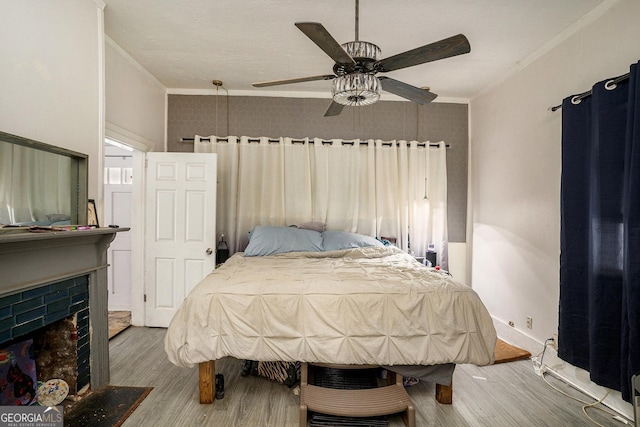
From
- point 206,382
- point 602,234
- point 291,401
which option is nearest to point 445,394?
point 291,401

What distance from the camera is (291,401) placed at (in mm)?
1999

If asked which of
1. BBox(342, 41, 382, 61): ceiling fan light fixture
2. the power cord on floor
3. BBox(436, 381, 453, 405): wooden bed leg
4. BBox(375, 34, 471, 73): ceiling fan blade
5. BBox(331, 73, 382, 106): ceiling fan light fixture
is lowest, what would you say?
the power cord on floor

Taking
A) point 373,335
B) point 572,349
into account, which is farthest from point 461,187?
point 373,335

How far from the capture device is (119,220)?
3.75 meters

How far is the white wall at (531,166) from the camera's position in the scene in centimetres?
215

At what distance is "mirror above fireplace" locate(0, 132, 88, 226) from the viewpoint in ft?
4.64

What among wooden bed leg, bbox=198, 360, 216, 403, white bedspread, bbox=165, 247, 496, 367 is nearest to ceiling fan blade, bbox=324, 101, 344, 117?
white bedspread, bbox=165, 247, 496, 367

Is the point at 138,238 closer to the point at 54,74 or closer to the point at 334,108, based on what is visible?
the point at 54,74

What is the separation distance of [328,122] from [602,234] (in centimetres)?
282

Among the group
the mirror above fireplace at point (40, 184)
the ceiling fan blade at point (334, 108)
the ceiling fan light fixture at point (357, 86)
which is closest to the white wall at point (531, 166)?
the ceiling fan light fixture at point (357, 86)

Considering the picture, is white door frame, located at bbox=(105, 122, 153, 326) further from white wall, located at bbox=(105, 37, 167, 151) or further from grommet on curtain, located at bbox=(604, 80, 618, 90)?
grommet on curtain, located at bbox=(604, 80, 618, 90)

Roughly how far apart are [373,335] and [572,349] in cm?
158

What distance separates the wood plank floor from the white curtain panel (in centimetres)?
152

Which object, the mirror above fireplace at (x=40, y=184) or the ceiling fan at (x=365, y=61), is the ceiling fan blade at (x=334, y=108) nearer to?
the ceiling fan at (x=365, y=61)
